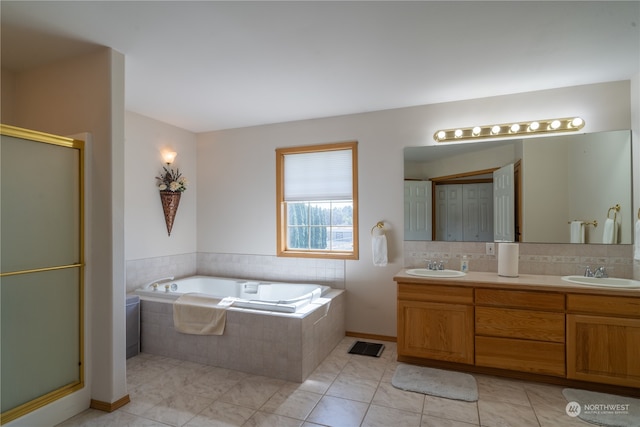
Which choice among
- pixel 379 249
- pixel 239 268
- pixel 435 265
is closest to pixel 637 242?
pixel 435 265

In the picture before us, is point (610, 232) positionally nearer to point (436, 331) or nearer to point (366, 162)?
point (436, 331)

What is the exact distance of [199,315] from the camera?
2.98 meters

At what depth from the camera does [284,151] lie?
13.3 ft

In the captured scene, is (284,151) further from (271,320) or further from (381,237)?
(271,320)

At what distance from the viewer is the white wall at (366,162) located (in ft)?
9.93

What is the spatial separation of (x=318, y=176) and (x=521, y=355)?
2.64 meters

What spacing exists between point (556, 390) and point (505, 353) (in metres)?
0.42

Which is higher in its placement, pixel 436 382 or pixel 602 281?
pixel 602 281

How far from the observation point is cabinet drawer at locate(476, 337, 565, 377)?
253 cm

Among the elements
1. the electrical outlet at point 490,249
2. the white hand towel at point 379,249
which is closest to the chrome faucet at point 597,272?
the electrical outlet at point 490,249

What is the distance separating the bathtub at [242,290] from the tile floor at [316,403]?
0.65 meters

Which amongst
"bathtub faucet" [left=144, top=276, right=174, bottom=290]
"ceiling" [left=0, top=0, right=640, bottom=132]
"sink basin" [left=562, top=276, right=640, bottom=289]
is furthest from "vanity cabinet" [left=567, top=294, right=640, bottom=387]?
"bathtub faucet" [left=144, top=276, right=174, bottom=290]

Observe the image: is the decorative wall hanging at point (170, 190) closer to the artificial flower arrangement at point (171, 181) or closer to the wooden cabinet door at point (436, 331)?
the artificial flower arrangement at point (171, 181)

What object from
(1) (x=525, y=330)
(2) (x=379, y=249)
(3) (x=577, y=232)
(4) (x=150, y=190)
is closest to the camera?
(1) (x=525, y=330)
